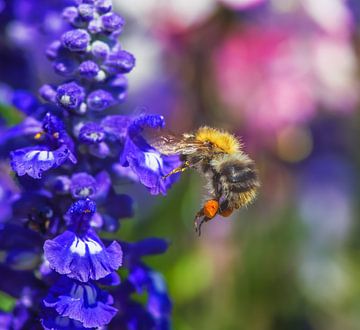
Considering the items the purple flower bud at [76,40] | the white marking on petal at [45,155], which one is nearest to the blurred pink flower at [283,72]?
the purple flower bud at [76,40]

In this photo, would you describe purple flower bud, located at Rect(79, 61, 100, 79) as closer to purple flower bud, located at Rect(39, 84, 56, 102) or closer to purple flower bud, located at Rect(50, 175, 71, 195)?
purple flower bud, located at Rect(39, 84, 56, 102)

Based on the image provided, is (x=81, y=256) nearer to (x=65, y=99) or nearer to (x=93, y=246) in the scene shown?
(x=93, y=246)

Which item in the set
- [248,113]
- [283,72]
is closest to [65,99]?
[248,113]

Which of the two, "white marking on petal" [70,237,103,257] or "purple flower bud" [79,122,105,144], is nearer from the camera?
"white marking on petal" [70,237,103,257]

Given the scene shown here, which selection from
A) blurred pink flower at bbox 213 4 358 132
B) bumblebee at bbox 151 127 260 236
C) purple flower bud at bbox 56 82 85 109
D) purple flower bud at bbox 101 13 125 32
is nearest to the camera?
purple flower bud at bbox 56 82 85 109

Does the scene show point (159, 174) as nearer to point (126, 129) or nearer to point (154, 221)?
point (126, 129)

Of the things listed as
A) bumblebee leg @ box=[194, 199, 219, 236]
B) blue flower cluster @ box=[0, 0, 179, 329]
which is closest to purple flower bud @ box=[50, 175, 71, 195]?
blue flower cluster @ box=[0, 0, 179, 329]

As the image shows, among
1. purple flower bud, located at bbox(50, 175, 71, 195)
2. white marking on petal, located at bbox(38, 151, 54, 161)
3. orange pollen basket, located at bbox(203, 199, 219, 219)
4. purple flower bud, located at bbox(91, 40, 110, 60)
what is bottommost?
purple flower bud, located at bbox(50, 175, 71, 195)
